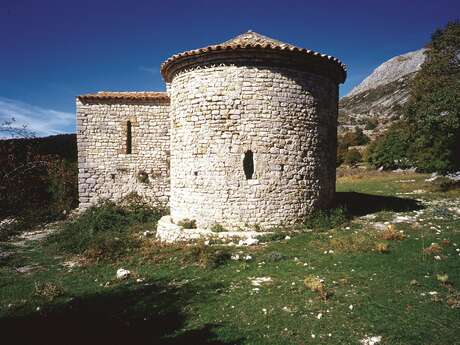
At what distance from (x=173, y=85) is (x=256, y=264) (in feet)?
22.0

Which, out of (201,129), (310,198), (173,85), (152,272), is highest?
(173,85)

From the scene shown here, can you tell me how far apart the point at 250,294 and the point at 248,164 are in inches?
194

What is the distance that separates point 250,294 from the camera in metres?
6.27

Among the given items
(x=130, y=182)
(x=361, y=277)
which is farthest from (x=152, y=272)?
(x=130, y=182)

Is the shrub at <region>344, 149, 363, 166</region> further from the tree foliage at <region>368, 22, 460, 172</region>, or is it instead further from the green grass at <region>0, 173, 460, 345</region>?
the green grass at <region>0, 173, 460, 345</region>

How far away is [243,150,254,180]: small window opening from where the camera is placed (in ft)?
33.5

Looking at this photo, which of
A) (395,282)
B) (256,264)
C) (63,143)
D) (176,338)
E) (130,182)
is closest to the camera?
(176,338)

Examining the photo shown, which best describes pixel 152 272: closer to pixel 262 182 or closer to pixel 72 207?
pixel 262 182

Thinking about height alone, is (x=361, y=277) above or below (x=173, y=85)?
below

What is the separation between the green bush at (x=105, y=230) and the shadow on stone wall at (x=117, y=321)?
2983mm

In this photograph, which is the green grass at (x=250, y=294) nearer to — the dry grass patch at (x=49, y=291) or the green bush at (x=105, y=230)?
the dry grass patch at (x=49, y=291)

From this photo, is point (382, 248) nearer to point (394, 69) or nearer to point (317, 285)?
point (317, 285)

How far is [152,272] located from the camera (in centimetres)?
800

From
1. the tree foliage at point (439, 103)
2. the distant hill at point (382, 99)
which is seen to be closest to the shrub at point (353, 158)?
the distant hill at point (382, 99)
